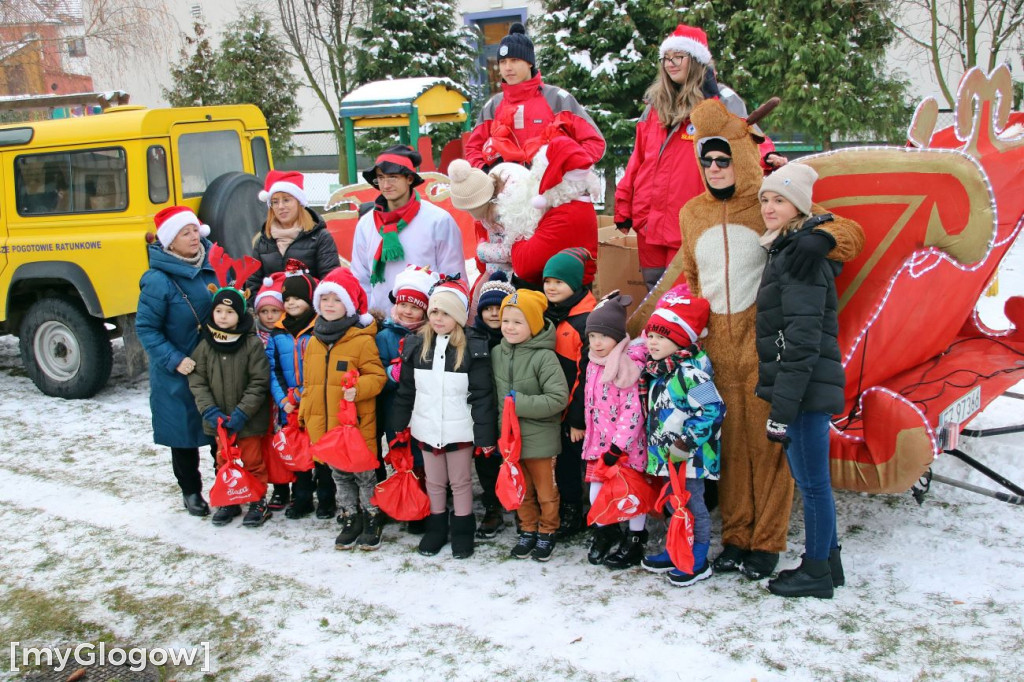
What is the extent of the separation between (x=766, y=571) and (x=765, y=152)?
77.3 inches

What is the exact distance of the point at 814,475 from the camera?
347 cm

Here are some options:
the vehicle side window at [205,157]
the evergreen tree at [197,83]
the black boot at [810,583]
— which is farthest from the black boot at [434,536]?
the evergreen tree at [197,83]

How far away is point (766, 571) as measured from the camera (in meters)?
3.75

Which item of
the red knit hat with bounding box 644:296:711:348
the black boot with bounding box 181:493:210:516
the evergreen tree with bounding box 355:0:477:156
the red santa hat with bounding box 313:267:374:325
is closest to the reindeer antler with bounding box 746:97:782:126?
the red knit hat with bounding box 644:296:711:348

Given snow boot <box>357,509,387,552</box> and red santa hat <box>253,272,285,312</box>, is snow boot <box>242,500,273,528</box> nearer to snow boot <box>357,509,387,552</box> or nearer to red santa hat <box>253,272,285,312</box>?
snow boot <box>357,509,387,552</box>

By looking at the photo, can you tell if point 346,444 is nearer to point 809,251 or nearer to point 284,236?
point 284,236

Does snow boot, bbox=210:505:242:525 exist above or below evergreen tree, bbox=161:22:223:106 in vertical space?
below

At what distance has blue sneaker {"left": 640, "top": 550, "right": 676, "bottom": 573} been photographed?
3.87 m

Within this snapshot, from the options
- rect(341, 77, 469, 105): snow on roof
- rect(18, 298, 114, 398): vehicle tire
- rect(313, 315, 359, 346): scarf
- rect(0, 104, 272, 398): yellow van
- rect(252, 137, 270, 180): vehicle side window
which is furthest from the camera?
rect(341, 77, 469, 105): snow on roof

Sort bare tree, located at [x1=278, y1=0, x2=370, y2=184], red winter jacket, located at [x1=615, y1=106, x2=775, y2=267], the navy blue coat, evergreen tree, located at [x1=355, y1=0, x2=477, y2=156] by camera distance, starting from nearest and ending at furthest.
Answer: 1. red winter jacket, located at [x1=615, y1=106, x2=775, y2=267]
2. the navy blue coat
3. evergreen tree, located at [x1=355, y1=0, x2=477, y2=156]
4. bare tree, located at [x1=278, y1=0, x2=370, y2=184]

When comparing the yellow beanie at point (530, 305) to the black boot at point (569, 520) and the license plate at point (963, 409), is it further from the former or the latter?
the license plate at point (963, 409)

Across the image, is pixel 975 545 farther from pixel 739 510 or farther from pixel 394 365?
pixel 394 365

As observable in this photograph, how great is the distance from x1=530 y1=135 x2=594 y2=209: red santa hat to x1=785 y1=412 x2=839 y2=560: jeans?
1656 mm

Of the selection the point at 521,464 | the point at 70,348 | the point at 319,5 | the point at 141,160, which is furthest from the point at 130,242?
the point at 319,5
